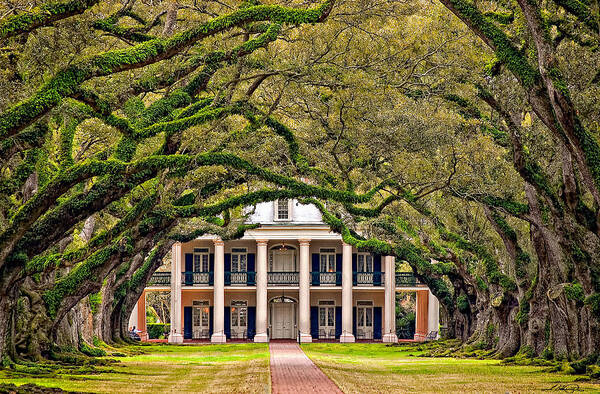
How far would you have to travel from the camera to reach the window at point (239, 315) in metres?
56.3

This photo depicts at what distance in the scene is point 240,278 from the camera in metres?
55.3

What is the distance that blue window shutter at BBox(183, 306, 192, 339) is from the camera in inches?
2211

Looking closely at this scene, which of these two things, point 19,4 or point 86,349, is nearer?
point 19,4

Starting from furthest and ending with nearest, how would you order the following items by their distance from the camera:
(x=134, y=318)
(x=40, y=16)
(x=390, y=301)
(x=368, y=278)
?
(x=134, y=318) < (x=368, y=278) < (x=390, y=301) < (x=40, y=16)

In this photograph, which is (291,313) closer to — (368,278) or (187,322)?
(368,278)

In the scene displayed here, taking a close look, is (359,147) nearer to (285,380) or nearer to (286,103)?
(286,103)

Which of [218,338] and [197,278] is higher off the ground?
[197,278]

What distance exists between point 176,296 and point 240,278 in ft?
13.2

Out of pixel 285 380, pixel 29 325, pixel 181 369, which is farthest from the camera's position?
pixel 181 369

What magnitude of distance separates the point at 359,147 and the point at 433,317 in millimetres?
33685

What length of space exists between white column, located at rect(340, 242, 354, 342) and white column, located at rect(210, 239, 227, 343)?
7023mm

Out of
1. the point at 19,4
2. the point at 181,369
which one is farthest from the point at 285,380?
the point at 19,4

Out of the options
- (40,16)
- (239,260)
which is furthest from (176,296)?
(40,16)

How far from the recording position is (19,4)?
14.4m
